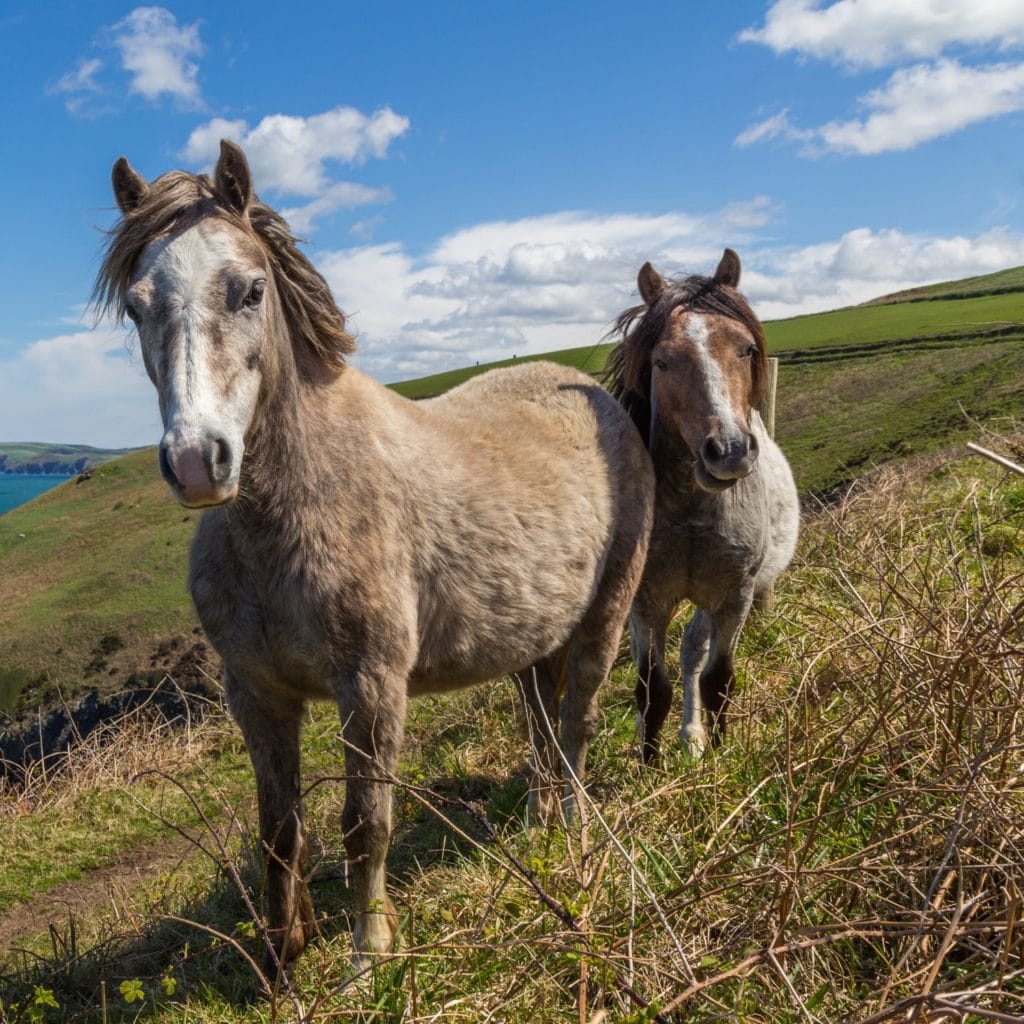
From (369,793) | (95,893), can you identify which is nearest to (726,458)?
(369,793)

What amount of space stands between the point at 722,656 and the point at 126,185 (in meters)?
3.70

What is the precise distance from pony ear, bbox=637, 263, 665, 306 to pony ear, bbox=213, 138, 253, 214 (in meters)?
2.37

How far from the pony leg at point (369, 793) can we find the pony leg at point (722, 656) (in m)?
2.19

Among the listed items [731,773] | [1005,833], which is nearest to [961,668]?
[1005,833]

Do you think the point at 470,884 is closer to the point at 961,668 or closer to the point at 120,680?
the point at 961,668

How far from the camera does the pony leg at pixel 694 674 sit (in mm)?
4941

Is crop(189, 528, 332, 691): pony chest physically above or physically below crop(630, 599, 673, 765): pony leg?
above

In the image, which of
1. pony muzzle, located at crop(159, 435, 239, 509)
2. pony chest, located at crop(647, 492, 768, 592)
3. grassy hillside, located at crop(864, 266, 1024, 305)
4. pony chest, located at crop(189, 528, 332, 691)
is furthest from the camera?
grassy hillside, located at crop(864, 266, 1024, 305)

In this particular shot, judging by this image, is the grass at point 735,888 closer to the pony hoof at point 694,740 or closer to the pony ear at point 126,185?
the pony hoof at point 694,740

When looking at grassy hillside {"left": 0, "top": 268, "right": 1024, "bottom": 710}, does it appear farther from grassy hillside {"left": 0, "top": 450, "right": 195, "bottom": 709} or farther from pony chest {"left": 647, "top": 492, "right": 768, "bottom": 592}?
pony chest {"left": 647, "top": 492, "right": 768, "bottom": 592}

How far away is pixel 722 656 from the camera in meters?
4.83

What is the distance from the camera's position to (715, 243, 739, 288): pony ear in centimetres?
474

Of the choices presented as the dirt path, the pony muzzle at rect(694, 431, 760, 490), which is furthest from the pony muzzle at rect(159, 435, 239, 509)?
the dirt path

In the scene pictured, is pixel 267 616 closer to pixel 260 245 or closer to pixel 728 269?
pixel 260 245
